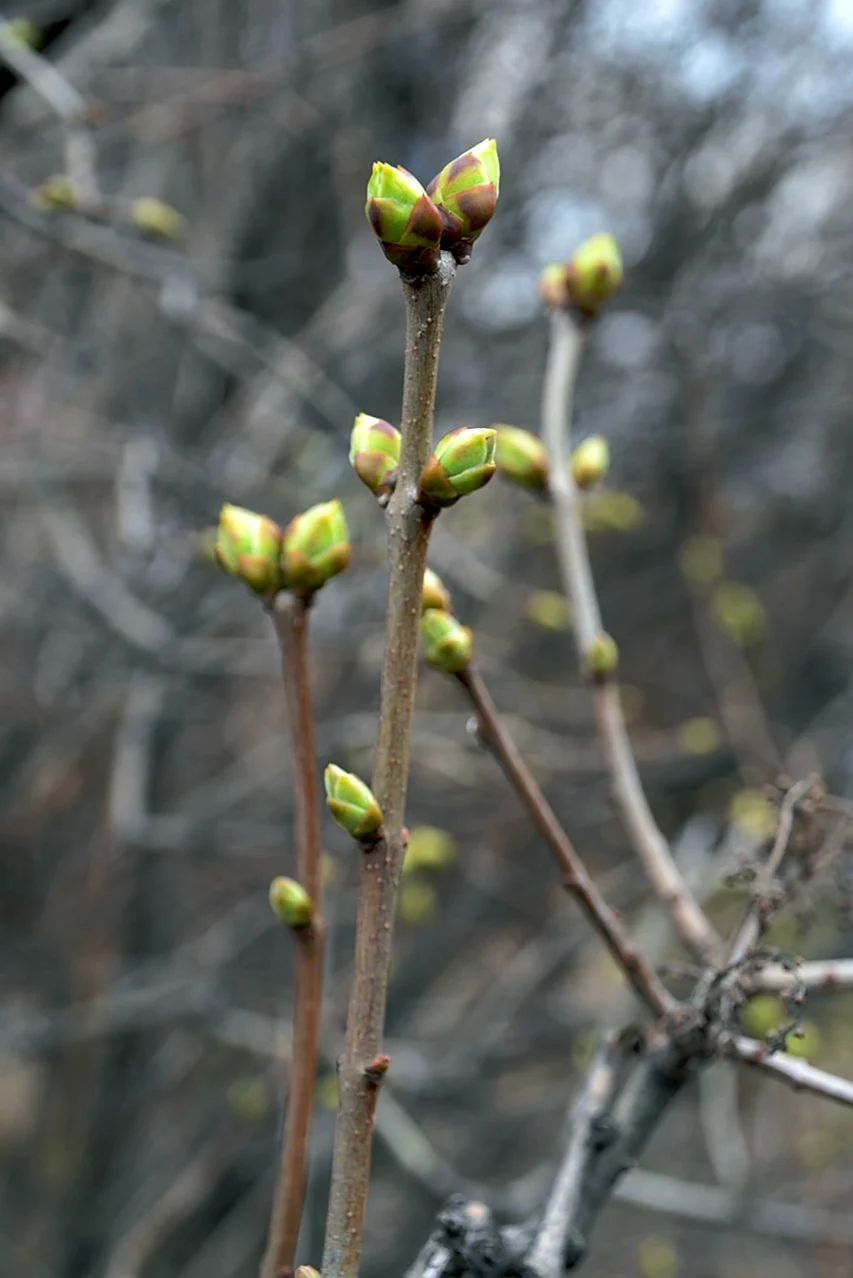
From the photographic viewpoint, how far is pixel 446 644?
729mm

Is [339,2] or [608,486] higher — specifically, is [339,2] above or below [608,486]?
above

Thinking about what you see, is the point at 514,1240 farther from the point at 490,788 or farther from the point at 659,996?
the point at 490,788

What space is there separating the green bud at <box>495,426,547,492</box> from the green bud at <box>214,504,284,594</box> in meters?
0.42

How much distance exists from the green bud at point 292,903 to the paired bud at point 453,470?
0.95 ft

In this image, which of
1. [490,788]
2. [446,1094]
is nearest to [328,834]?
[490,788]

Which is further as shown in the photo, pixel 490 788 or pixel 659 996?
pixel 490 788

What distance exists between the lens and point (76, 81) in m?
2.90

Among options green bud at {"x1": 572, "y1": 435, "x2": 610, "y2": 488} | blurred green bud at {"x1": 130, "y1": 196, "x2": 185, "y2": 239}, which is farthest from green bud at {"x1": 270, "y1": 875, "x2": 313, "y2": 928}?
blurred green bud at {"x1": 130, "y1": 196, "x2": 185, "y2": 239}

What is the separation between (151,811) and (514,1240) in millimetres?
3075

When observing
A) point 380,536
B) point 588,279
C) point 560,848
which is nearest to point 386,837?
point 560,848

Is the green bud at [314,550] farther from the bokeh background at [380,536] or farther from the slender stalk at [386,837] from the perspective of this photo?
the bokeh background at [380,536]

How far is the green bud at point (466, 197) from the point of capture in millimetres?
523

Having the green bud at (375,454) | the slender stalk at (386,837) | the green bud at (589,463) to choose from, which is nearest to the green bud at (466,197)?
the slender stalk at (386,837)

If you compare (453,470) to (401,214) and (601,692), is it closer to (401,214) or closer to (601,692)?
(401,214)
